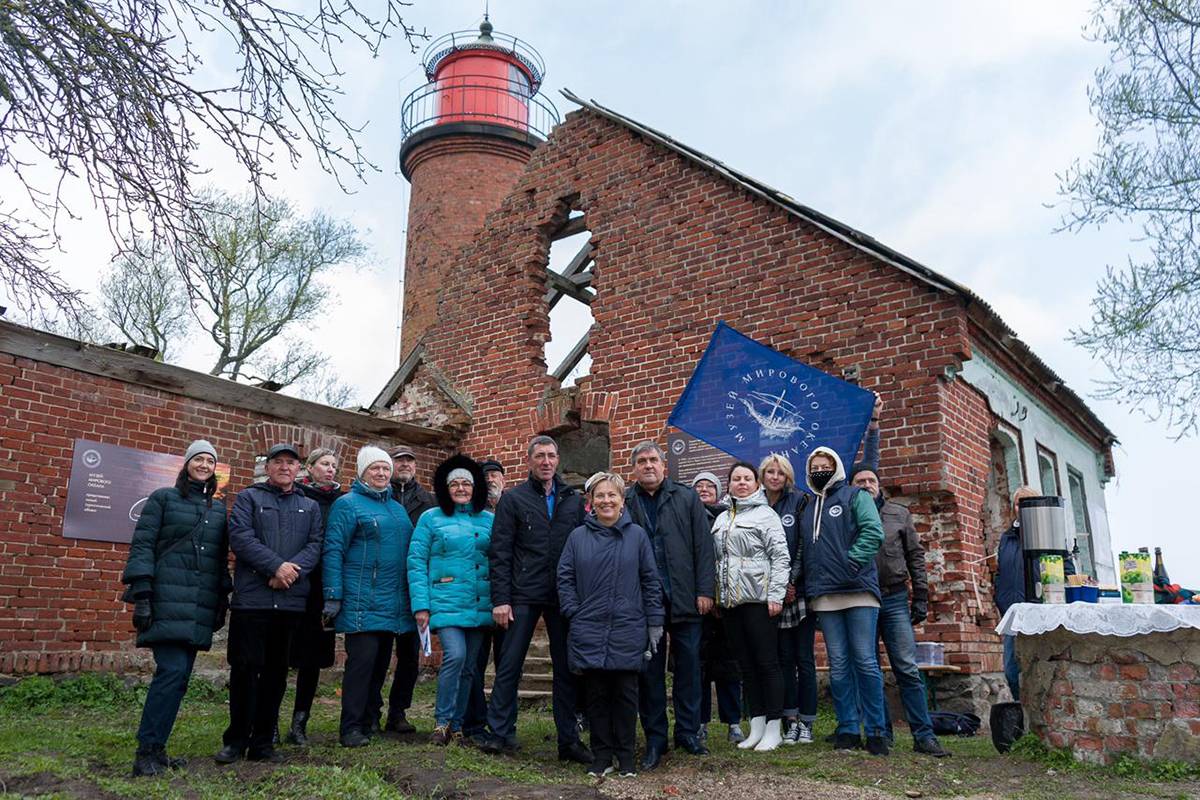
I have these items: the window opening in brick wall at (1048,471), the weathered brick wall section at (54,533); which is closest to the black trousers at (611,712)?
the weathered brick wall section at (54,533)

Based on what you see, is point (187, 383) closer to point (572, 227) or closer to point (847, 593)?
point (572, 227)

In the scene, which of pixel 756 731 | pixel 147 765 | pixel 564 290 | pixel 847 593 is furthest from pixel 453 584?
pixel 564 290

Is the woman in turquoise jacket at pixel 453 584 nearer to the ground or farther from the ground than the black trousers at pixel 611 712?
farther from the ground

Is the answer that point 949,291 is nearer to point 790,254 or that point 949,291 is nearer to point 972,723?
point 790,254

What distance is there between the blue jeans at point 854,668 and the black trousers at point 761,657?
0.32m

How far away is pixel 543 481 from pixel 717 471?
3306 mm

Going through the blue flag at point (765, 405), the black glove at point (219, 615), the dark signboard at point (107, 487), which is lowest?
the black glove at point (219, 615)

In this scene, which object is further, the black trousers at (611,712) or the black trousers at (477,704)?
the black trousers at (477,704)

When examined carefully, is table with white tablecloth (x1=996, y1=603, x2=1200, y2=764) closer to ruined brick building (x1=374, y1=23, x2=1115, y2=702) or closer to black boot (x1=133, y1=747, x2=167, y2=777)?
ruined brick building (x1=374, y1=23, x2=1115, y2=702)

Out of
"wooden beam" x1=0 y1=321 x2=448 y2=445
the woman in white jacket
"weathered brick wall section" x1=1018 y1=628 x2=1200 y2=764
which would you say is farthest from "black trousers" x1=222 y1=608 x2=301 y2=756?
"weathered brick wall section" x1=1018 y1=628 x2=1200 y2=764

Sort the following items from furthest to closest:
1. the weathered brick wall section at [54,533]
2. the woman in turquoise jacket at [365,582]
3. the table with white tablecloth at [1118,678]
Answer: the weathered brick wall section at [54,533] < the woman in turquoise jacket at [365,582] < the table with white tablecloth at [1118,678]

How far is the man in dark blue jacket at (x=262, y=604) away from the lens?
15.3 ft

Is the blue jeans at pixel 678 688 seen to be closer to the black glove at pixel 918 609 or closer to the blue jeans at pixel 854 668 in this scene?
the blue jeans at pixel 854 668

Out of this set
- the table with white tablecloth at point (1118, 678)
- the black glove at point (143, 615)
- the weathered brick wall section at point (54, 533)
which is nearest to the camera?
the black glove at point (143, 615)
